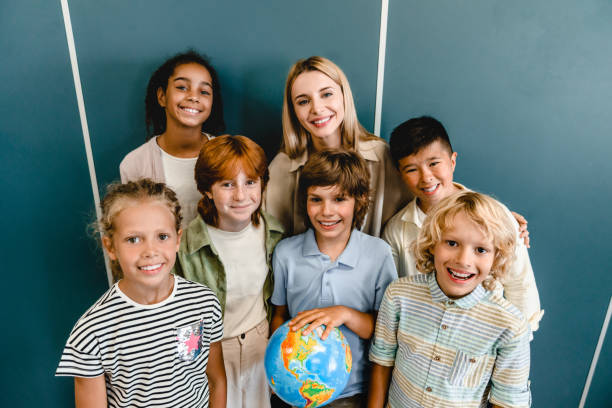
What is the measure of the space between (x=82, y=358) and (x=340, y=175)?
1.17 meters

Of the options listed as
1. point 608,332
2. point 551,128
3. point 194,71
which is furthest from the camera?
point 608,332

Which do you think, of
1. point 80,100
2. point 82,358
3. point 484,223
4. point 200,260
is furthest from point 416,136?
point 80,100

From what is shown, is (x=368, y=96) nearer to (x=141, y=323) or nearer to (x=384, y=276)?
(x=384, y=276)

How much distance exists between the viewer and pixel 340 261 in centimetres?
154

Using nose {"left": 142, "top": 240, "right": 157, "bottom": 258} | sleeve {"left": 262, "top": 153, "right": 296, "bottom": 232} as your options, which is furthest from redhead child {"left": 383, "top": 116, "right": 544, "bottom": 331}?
nose {"left": 142, "top": 240, "right": 157, "bottom": 258}

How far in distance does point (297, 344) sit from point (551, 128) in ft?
5.85

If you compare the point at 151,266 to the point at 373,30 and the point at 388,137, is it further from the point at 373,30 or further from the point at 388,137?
the point at 373,30

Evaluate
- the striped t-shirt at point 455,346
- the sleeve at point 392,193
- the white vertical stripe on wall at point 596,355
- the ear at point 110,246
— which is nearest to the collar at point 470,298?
the striped t-shirt at point 455,346

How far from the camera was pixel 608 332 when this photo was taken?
7.16 feet

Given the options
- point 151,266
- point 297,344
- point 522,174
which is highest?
point 522,174

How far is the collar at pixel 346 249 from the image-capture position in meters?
1.54

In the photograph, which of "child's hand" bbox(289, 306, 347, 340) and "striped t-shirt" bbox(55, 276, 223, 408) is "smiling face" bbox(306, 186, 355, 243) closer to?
"child's hand" bbox(289, 306, 347, 340)

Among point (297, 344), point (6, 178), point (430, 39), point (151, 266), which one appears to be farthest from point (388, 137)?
point (6, 178)

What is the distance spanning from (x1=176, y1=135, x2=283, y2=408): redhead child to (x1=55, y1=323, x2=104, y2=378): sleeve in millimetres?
470
